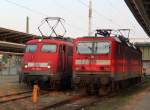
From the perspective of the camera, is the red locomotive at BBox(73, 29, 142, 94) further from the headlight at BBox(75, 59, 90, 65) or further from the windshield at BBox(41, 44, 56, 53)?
the windshield at BBox(41, 44, 56, 53)

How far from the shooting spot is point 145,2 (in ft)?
80.2

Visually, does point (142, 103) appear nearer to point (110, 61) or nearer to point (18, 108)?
point (110, 61)

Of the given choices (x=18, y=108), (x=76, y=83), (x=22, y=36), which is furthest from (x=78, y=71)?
(x=22, y=36)

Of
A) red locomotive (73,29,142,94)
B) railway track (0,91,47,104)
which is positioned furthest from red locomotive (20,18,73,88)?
red locomotive (73,29,142,94)

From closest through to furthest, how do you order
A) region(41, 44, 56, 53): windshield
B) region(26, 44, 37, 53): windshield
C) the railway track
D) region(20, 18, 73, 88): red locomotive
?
the railway track
region(20, 18, 73, 88): red locomotive
region(41, 44, 56, 53): windshield
region(26, 44, 37, 53): windshield

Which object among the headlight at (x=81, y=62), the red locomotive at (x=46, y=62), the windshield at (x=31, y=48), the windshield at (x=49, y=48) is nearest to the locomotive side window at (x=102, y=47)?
the headlight at (x=81, y=62)

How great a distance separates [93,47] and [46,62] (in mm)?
2875

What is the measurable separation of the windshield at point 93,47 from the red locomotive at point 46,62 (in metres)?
1.71

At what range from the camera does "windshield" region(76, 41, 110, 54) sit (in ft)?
73.5

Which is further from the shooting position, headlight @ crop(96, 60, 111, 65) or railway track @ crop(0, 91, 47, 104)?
headlight @ crop(96, 60, 111, 65)

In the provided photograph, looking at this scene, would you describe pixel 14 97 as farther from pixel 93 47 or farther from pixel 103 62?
pixel 93 47

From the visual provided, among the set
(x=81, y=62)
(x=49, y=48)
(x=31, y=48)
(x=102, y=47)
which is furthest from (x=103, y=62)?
(x=31, y=48)

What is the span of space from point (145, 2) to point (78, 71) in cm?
554

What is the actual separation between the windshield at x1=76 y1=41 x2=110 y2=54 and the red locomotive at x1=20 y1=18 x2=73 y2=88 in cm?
171
